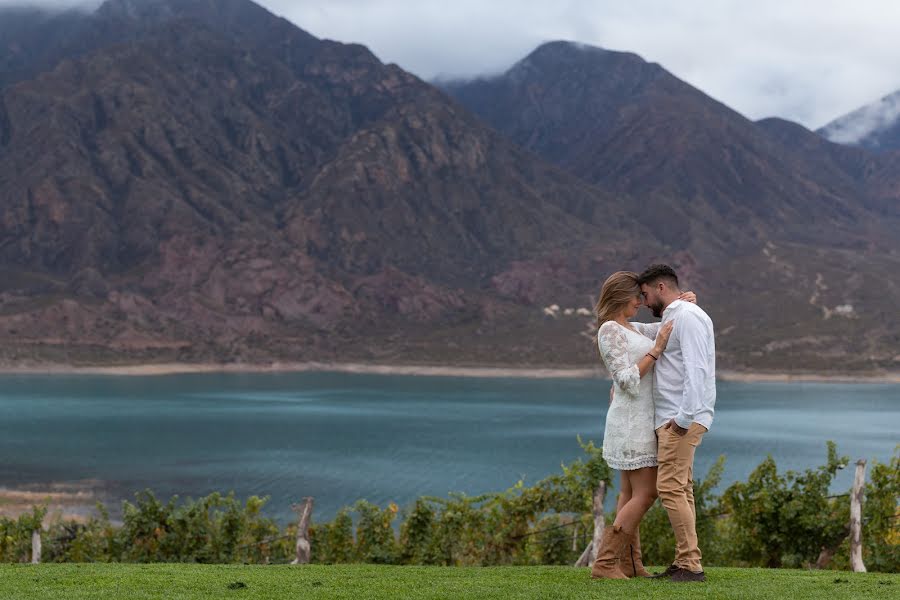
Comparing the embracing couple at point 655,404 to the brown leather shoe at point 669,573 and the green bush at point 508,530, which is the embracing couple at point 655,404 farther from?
the green bush at point 508,530

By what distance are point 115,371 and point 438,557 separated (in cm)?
12921

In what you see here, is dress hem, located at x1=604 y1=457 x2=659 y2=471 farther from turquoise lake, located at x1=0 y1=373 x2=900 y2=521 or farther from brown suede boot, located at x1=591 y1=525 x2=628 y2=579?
turquoise lake, located at x1=0 y1=373 x2=900 y2=521

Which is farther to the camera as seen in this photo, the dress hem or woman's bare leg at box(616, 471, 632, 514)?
woman's bare leg at box(616, 471, 632, 514)

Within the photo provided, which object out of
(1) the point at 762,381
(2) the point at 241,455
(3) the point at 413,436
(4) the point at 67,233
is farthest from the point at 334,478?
(4) the point at 67,233

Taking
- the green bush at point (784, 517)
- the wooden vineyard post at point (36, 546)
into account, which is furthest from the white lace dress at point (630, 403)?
the wooden vineyard post at point (36, 546)

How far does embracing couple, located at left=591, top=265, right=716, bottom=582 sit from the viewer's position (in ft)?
27.8

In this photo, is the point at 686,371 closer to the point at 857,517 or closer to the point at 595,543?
the point at 595,543

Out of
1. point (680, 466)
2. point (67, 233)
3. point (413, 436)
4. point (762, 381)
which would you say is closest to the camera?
point (680, 466)

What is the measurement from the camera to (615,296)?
890cm

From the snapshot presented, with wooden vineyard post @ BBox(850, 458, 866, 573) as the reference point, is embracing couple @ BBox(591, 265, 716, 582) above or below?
above

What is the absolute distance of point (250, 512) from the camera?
17609 mm

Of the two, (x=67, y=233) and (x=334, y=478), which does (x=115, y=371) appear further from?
(x=334, y=478)

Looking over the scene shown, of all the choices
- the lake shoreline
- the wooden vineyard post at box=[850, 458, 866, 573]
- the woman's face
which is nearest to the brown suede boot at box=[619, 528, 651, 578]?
the woman's face

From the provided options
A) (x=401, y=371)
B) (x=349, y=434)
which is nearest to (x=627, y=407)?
(x=349, y=434)
